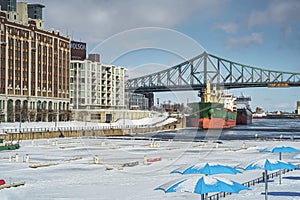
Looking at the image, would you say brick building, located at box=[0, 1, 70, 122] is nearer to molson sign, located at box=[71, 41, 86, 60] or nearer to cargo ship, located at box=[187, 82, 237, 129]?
molson sign, located at box=[71, 41, 86, 60]

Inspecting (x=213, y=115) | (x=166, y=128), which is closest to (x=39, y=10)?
(x=166, y=128)

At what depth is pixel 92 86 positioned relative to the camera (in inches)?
6388

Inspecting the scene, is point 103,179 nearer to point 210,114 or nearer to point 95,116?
point 95,116

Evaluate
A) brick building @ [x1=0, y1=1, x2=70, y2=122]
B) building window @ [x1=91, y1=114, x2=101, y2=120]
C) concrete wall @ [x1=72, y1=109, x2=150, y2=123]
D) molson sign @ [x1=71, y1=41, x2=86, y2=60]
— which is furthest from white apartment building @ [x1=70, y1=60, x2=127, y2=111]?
molson sign @ [x1=71, y1=41, x2=86, y2=60]

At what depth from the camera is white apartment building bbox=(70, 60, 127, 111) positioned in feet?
519

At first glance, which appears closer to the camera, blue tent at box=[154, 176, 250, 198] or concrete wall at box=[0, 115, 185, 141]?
blue tent at box=[154, 176, 250, 198]

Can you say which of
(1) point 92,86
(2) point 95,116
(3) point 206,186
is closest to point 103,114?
(2) point 95,116

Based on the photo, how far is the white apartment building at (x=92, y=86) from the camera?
519 feet

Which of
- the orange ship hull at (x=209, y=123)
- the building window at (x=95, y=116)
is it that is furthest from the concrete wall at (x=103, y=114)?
the orange ship hull at (x=209, y=123)

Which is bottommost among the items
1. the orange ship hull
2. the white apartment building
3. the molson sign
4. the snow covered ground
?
the snow covered ground

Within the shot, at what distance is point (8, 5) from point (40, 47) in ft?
44.8

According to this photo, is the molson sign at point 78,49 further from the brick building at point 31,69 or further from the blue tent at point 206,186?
the blue tent at point 206,186

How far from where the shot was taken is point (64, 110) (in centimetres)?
13888

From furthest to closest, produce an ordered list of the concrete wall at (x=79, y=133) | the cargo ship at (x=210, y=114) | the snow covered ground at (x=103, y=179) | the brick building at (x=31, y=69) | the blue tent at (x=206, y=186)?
1. the cargo ship at (x=210, y=114)
2. the brick building at (x=31, y=69)
3. the concrete wall at (x=79, y=133)
4. the snow covered ground at (x=103, y=179)
5. the blue tent at (x=206, y=186)
